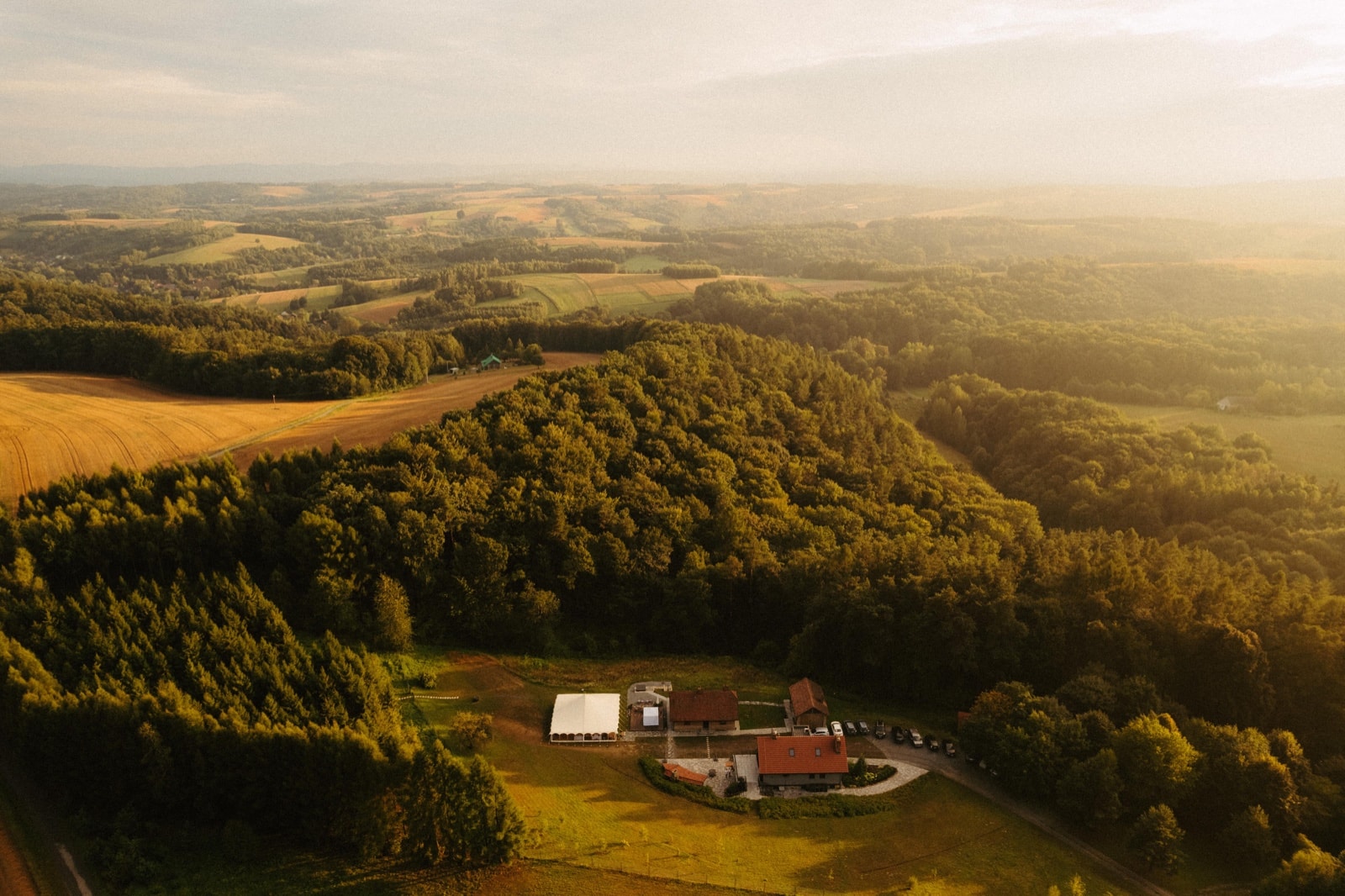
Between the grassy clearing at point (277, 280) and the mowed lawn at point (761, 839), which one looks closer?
the mowed lawn at point (761, 839)

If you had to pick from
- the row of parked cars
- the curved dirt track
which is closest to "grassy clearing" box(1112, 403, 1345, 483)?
the row of parked cars

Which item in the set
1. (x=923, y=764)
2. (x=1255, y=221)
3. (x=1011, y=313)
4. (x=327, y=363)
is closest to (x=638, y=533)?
(x=923, y=764)

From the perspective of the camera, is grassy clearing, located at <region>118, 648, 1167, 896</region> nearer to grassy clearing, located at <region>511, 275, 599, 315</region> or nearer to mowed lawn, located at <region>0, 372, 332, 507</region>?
mowed lawn, located at <region>0, 372, 332, 507</region>

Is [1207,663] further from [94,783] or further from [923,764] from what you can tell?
[94,783]

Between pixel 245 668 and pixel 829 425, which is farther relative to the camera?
pixel 829 425

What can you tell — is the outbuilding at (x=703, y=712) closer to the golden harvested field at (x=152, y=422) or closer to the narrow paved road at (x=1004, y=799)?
the narrow paved road at (x=1004, y=799)

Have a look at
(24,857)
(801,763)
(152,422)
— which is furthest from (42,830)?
(152,422)

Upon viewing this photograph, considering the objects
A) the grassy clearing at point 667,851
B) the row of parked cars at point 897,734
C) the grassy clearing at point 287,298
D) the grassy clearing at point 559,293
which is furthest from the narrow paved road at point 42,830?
the grassy clearing at point 287,298
